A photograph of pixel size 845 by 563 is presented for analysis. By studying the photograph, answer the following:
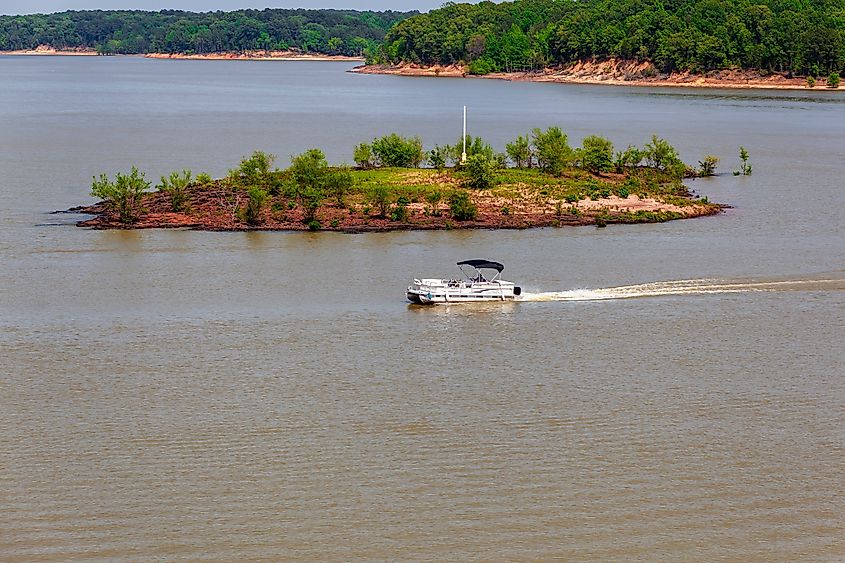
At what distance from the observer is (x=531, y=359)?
32.2m

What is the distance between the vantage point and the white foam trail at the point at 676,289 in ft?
127

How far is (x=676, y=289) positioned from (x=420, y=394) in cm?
1341

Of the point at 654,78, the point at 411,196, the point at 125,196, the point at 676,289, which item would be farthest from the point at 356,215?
the point at 654,78

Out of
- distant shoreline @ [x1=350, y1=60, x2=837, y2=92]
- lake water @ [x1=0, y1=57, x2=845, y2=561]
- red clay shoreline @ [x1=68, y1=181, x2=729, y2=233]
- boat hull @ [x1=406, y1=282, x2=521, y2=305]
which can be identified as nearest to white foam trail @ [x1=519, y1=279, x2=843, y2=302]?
lake water @ [x1=0, y1=57, x2=845, y2=561]

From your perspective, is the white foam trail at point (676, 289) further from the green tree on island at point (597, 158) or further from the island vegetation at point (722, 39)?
the island vegetation at point (722, 39)

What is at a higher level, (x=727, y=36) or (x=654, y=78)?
(x=727, y=36)

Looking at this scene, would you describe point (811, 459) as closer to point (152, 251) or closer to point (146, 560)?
point (146, 560)

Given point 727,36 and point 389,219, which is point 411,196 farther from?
point 727,36

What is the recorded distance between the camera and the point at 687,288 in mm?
39875

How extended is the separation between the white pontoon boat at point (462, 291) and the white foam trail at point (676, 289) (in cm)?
63

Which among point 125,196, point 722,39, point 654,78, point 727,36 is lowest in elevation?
point 654,78

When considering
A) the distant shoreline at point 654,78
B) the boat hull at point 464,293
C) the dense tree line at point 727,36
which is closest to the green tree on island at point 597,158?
the boat hull at point 464,293

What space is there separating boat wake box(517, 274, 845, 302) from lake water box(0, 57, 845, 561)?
0.44 feet

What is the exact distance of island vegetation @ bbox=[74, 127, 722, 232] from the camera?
50.4m
